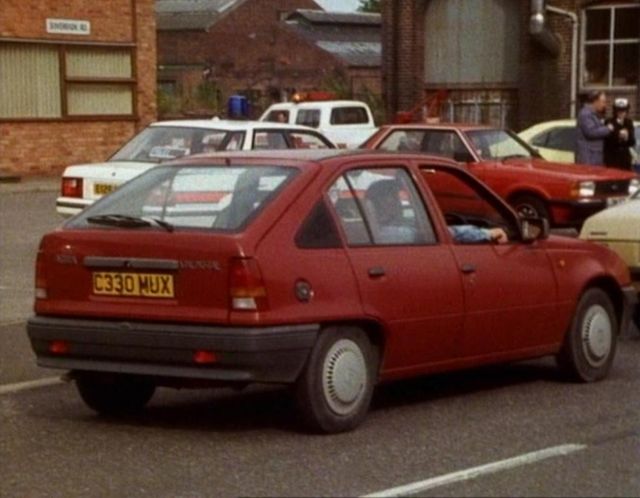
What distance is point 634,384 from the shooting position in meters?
10.4

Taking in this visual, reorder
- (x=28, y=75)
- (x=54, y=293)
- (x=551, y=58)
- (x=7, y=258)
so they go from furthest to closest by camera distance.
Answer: (x=551, y=58), (x=28, y=75), (x=7, y=258), (x=54, y=293)

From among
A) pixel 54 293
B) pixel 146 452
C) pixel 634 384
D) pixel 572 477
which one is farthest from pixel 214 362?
pixel 634 384

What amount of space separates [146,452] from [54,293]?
1.13 m

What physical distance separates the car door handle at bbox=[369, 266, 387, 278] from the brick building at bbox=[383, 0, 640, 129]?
2988cm

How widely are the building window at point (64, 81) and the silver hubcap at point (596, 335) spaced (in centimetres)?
2628

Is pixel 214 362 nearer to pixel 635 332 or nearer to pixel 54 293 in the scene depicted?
pixel 54 293

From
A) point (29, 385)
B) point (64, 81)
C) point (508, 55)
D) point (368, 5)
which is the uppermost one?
point (368, 5)

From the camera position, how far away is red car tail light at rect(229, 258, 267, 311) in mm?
8328

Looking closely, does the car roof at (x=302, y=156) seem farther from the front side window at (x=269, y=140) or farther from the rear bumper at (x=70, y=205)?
the rear bumper at (x=70, y=205)

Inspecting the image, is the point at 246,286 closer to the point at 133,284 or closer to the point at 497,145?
the point at 133,284

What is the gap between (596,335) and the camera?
1049 centimetres

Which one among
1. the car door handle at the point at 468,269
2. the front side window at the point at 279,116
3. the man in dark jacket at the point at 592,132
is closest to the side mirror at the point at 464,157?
the man in dark jacket at the point at 592,132

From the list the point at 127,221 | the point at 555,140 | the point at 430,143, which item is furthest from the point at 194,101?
the point at 127,221

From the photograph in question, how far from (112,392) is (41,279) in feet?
2.68
